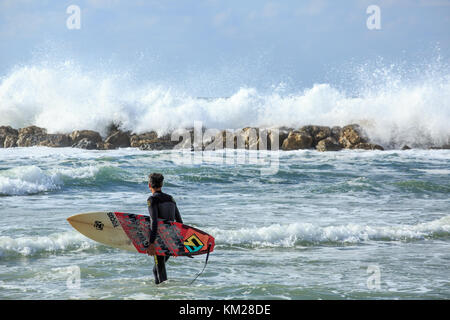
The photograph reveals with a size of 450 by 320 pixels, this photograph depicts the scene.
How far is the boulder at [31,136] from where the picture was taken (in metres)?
22.2

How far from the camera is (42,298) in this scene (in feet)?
15.0

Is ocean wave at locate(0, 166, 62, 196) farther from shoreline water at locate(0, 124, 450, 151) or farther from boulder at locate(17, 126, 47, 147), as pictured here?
boulder at locate(17, 126, 47, 147)

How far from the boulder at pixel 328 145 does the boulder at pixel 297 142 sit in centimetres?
45

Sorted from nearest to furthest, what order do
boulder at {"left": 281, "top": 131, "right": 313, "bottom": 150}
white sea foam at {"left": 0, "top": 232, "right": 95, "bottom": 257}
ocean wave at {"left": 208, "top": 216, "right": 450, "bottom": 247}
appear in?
white sea foam at {"left": 0, "top": 232, "right": 95, "bottom": 257}
ocean wave at {"left": 208, "top": 216, "right": 450, "bottom": 247}
boulder at {"left": 281, "top": 131, "right": 313, "bottom": 150}

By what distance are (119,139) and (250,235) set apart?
16.9m

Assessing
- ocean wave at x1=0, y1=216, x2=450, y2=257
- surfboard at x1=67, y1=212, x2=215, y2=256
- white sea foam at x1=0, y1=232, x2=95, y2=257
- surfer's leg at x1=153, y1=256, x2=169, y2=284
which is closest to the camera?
surfboard at x1=67, y1=212, x2=215, y2=256

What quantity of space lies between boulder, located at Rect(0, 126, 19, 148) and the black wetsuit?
19.1 metres

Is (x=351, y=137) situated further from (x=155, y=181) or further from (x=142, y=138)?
(x=155, y=181)

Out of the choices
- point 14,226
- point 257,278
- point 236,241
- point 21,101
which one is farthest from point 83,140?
point 257,278

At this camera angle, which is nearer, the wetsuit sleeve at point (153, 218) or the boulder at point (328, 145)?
the wetsuit sleeve at point (153, 218)

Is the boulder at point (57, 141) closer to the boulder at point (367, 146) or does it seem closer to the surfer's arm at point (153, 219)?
the boulder at point (367, 146)

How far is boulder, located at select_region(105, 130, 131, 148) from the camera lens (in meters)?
22.6

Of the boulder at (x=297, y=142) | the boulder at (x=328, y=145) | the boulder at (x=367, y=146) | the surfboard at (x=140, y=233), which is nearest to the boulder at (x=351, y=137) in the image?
the boulder at (x=367, y=146)

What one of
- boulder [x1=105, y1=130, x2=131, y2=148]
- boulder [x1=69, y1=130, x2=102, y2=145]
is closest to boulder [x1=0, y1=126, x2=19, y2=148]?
boulder [x1=69, y1=130, x2=102, y2=145]
